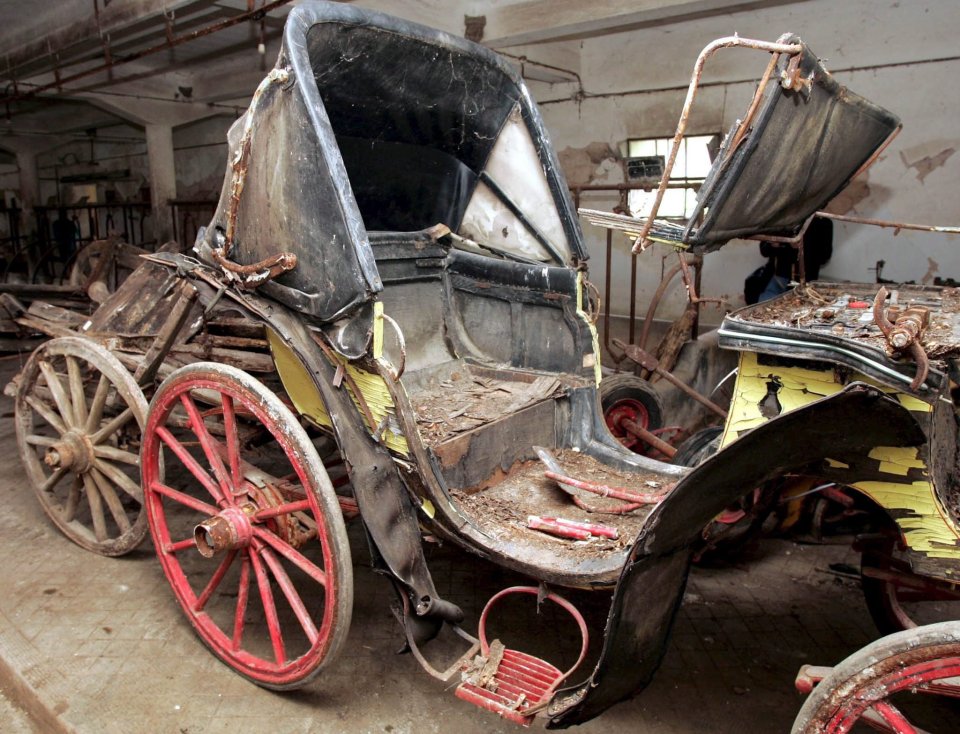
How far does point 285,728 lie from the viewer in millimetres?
2566

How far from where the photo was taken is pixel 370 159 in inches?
137

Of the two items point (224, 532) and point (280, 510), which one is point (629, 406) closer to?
point (280, 510)

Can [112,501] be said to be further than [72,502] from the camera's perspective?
No

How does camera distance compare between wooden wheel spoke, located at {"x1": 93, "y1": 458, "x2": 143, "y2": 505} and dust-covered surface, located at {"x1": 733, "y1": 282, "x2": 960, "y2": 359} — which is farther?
wooden wheel spoke, located at {"x1": 93, "y1": 458, "x2": 143, "y2": 505}

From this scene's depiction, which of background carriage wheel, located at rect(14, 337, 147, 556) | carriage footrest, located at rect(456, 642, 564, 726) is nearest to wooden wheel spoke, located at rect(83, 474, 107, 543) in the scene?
background carriage wheel, located at rect(14, 337, 147, 556)

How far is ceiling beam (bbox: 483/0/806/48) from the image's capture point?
16.4ft

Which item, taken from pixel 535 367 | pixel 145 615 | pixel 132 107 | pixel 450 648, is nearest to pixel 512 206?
pixel 535 367

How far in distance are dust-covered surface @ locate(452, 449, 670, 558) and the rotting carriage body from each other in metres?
0.01

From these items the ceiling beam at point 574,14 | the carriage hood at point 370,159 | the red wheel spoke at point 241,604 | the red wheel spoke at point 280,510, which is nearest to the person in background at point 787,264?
the ceiling beam at point 574,14

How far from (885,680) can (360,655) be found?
6.49ft

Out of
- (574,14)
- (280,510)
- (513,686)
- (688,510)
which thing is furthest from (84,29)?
(688,510)

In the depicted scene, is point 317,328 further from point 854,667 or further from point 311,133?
point 854,667

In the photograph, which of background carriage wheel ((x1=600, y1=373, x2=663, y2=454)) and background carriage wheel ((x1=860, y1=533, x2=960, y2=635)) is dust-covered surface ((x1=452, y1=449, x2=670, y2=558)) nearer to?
background carriage wheel ((x1=860, y1=533, x2=960, y2=635))

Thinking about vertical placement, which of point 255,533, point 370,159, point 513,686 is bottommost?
point 513,686
